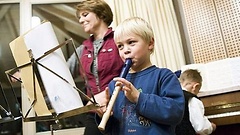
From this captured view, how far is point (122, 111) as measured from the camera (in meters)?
0.91

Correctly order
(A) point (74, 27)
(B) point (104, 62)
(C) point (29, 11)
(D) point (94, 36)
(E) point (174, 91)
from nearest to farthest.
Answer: (E) point (174, 91) → (B) point (104, 62) → (D) point (94, 36) → (C) point (29, 11) → (A) point (74, 27)

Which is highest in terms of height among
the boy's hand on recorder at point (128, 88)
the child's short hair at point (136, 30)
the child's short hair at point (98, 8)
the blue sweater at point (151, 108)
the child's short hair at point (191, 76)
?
the child's short hair at point (98, 8)

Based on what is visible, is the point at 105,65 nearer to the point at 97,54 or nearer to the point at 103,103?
the point at 97,54

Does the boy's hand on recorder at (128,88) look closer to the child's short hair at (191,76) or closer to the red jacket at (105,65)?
the red jacket at (105,65)

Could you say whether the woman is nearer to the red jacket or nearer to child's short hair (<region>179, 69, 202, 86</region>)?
the red jacket

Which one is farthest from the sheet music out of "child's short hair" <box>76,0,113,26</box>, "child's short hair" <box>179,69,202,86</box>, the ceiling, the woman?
the ceiling

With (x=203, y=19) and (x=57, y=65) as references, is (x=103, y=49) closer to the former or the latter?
(x=57, y=65)

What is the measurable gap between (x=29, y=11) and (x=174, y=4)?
133 centimetres

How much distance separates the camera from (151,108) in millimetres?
813

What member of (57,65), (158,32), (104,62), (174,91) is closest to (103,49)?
(104,62)

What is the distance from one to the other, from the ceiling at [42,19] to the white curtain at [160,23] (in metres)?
0.47

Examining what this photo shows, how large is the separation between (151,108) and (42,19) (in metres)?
1.89

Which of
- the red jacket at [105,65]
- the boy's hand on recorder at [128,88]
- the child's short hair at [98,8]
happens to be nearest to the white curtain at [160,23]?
the child's short hair at [98,8]

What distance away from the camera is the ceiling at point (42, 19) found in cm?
231
